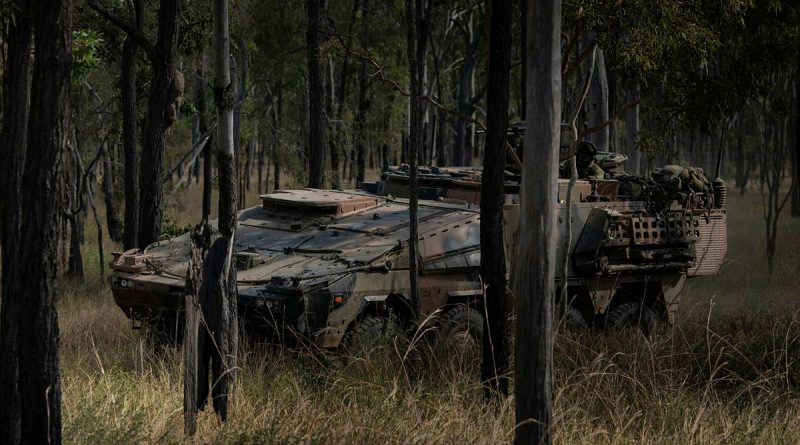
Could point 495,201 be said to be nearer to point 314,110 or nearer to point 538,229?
point 538,229

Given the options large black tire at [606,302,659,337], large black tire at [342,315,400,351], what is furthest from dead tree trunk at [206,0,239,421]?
large black tire at [606,302,659,337]

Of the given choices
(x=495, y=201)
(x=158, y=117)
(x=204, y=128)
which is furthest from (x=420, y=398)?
(x=204, y=128)

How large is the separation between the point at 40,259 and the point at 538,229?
287 centimetres

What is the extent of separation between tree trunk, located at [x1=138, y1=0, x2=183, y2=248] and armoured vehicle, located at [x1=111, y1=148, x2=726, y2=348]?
5.41ft

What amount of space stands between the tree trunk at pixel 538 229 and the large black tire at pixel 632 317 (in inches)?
229

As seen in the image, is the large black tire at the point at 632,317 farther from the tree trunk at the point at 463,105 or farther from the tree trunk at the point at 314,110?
the tree trunk at the point at 463,105

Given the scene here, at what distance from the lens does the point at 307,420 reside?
7.71 meters

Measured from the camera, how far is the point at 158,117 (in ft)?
45.2

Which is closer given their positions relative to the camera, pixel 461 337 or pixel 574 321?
pixel 461 337

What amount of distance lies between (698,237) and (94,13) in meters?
10.3

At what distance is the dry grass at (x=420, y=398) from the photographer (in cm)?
745

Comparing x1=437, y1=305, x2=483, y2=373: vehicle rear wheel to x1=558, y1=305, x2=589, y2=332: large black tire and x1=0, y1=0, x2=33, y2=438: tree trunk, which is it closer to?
x1=558, y1=305, x2=589, y2=332: large black tire

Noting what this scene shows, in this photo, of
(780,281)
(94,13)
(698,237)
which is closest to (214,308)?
(698,237)

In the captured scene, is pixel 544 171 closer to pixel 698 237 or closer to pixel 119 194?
pixel 698 237
